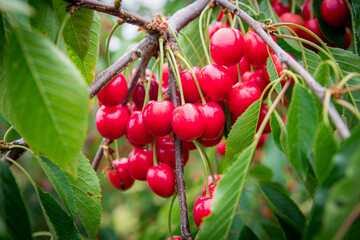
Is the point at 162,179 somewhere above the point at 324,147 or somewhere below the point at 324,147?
below

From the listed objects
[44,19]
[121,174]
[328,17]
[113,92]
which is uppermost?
[44,19]

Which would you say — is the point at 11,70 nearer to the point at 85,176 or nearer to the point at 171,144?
the point at 85,176

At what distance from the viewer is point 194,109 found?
782mm

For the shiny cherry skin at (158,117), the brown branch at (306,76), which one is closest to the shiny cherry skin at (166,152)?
the shiny cherry skin at (158,117)

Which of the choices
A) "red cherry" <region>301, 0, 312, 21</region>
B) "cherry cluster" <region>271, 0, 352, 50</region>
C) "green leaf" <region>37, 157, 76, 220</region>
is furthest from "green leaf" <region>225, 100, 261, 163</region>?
"red cherry" <region>301, 0, 312, 21</region>

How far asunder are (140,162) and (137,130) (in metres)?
0.12

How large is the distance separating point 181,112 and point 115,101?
244 millimetres

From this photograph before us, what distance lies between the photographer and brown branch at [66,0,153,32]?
71 cm

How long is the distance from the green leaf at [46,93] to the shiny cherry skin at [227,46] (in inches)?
17.6

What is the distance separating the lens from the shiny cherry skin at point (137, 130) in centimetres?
90

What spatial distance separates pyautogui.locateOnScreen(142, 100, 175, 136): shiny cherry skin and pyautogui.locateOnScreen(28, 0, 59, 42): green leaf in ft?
0.99

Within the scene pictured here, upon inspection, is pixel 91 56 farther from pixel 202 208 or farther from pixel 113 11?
pixel 202 208

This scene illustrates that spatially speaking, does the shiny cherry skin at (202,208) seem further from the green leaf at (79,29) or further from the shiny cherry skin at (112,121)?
the green leaf at (79,29)

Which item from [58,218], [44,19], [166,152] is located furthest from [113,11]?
[58,218]
